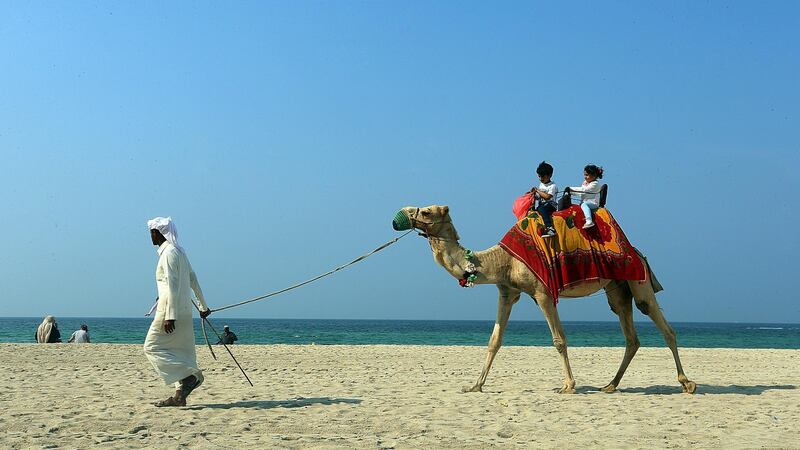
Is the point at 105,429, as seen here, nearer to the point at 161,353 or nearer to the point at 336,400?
the point at 161,353

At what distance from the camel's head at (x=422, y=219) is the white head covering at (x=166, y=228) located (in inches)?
108


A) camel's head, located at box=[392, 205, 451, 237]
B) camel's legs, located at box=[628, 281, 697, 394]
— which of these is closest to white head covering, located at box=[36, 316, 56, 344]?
camel's head, located at box=[392, 205, 451, 237]

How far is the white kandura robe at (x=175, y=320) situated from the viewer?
8.81 metres

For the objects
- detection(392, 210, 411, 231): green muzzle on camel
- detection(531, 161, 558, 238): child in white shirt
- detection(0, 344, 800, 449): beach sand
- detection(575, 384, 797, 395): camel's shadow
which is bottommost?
detection(0, 344, 800, 449): beach sand

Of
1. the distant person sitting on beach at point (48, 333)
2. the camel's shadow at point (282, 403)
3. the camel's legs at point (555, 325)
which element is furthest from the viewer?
the distant person sitting on beach at point (48, 333)

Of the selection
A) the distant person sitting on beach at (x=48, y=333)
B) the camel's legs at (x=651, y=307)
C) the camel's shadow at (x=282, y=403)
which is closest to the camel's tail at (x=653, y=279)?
the camel's legs at (x=651, y=307)

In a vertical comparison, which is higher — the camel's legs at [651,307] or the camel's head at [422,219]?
the camel's head at [422,219]

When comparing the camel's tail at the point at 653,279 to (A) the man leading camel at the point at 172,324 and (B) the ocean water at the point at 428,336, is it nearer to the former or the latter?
(A) the man leading camel at the point at 172,324

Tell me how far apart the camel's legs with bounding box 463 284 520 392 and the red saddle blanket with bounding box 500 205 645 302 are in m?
0.56

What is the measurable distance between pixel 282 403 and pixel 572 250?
4.05 m

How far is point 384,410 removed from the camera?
8.87m

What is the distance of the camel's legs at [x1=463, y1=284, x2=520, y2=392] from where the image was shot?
10664mm

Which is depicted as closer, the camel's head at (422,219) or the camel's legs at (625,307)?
the camel's head at (422,219)

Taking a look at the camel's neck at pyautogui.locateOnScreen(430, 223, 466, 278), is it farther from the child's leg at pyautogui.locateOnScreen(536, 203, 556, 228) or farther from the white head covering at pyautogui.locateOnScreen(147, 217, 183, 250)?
the white head covering at pyautogui.locateOnScreen(147, 217, 183, 250)
